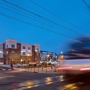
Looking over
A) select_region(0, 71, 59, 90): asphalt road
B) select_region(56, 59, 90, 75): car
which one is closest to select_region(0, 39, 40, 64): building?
select_region(0, 71, 59, 90): asphalt road

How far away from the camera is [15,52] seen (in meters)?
69.6

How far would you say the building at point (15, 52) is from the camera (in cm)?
6744

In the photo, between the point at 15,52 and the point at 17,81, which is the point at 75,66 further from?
the point at 15,52

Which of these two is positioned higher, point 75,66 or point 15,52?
point 15,52

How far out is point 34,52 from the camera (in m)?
77.9

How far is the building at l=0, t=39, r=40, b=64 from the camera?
6744cm

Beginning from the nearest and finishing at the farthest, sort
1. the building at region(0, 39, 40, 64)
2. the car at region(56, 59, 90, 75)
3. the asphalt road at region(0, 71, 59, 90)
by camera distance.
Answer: the car at region(56, 59, 90, 75), the asphalt road at region(0, 71, 59, 90), the building at region(0, 39, 40, 64)

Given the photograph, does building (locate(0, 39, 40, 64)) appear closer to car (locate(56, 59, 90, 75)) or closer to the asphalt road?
the asphalt road

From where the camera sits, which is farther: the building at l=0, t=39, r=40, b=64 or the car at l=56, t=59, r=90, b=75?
the building at l=0, t=39, r=40, b=64

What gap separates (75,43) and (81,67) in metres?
1.58

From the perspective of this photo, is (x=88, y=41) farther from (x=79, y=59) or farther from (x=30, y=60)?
(x=30, y=60)

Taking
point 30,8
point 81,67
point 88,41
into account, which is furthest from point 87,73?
point 30,8

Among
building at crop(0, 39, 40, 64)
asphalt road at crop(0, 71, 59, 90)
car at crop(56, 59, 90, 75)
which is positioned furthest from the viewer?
building at crop(0, 39, 40, 64)

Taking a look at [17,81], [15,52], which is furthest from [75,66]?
[15,52]
